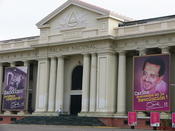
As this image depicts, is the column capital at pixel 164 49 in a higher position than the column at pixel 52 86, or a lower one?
higher

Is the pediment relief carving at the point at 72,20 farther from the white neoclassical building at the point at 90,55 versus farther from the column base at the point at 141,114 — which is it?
the column base at the point at 141,114

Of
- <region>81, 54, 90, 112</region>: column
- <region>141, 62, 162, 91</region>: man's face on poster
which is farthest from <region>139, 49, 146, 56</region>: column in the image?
<region>81, 54, 90, 112</region>: column

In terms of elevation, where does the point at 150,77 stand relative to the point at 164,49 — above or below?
below

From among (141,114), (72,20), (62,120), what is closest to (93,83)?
(62,120)

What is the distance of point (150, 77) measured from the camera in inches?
1721

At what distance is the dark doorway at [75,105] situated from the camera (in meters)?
50.3

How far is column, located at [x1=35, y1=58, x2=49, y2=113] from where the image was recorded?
51.0m

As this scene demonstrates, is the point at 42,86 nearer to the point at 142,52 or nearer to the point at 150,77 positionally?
the point at 142,52

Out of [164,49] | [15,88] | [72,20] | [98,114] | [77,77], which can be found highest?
[72,20]

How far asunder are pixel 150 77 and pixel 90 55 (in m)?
8.01

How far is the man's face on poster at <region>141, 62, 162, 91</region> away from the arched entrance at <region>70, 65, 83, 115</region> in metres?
9.17

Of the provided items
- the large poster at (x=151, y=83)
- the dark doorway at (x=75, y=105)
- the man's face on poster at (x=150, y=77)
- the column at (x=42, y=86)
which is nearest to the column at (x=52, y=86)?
the column at (x=42, y=86)

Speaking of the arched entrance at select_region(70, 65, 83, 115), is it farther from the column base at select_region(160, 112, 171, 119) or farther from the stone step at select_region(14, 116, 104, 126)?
the column base at select_region(160, 112, 171, 119)

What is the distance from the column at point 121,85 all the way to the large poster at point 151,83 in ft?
6.19
